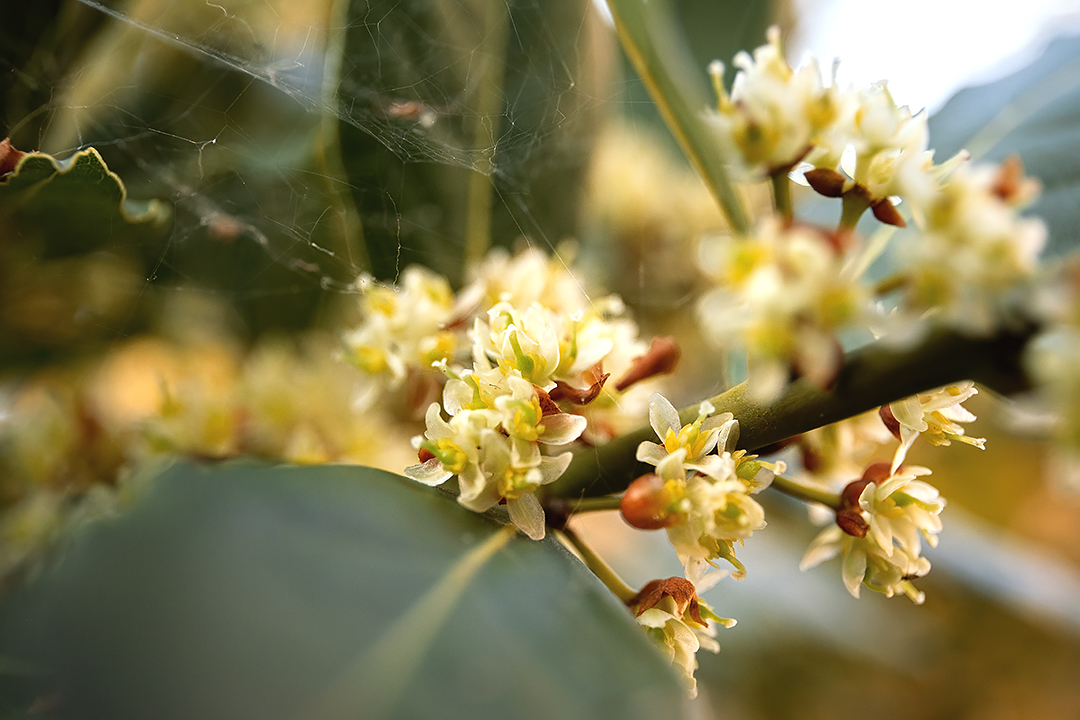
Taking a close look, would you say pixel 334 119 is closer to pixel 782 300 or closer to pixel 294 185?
pixel 294 185

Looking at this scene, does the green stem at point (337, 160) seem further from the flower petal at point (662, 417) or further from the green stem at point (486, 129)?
the flower petal at point (662, 417)

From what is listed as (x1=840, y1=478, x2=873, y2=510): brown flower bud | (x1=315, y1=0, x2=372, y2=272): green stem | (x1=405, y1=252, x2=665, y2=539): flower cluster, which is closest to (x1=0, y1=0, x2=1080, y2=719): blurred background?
(x1=315, y1=0, x2=372, y2=272): green stem

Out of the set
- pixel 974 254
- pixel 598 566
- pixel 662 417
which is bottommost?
pixel 598 566

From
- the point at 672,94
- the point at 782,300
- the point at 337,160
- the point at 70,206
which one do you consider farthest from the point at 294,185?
the point at 782,300

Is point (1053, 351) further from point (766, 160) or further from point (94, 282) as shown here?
point (94, 282)

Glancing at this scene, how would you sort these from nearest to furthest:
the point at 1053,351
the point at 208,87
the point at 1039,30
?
the point at 1053,351 → the point at 208,87 → the point at 1039,30

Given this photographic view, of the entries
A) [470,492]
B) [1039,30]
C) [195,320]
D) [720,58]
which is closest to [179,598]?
[470,492]
